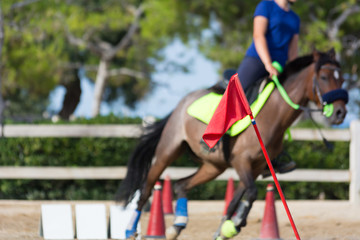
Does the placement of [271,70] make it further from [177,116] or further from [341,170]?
[341,170]

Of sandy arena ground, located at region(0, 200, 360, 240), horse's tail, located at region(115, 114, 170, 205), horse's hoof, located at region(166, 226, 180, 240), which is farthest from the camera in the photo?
sandy arena ground, located at region(0, 200, 360, 240)

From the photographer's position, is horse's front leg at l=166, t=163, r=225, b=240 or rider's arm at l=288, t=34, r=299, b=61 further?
rider's arm at l=288, t=34, r=299, b=61

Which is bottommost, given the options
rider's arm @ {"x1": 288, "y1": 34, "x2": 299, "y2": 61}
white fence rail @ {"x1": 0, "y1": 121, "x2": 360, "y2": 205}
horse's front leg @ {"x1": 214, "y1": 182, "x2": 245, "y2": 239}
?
white fence rail @ {"x1": 0, "y1": 121, "x2": 360, "y2": 205}

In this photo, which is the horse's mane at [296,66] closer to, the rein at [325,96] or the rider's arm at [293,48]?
the rein at [325,96]

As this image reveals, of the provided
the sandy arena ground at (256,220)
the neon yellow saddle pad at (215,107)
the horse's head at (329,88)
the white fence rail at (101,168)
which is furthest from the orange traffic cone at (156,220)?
the white fence rail at (101,168)

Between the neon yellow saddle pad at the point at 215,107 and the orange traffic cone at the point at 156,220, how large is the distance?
1.15 m

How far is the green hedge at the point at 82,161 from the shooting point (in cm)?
966

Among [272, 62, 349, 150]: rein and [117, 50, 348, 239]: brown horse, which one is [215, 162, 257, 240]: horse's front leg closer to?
[117, 50, 348, 239]: brown horse

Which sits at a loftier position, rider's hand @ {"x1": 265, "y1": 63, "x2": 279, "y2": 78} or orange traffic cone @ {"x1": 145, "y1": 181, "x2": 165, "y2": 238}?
rider's hand @ {"x1": 265, "y1": 63, "x2": 279, "y2": 78}

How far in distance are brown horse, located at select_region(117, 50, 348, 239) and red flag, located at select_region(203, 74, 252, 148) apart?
77cm

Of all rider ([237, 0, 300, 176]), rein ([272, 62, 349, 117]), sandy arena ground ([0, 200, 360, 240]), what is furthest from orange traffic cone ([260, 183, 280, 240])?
rein ([272, 62, 349, 117])

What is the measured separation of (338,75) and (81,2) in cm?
3210

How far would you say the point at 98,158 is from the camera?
9.70 metres

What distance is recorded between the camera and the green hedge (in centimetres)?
966
